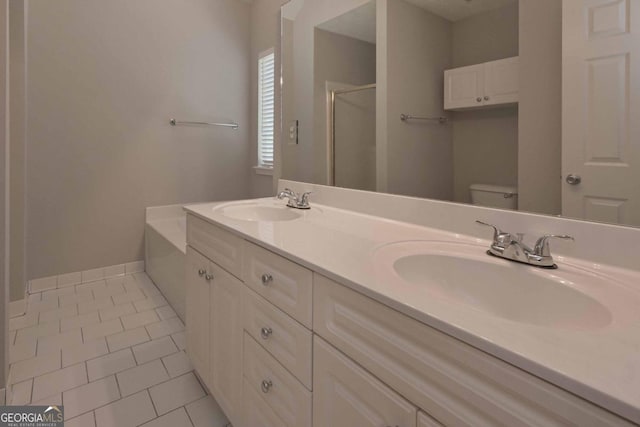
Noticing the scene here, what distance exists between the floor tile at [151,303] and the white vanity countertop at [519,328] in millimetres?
1677

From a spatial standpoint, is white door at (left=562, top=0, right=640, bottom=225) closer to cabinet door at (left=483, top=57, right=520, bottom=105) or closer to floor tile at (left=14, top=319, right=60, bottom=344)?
cabinet door at (left=483, top=57, right=520, bottom=105)

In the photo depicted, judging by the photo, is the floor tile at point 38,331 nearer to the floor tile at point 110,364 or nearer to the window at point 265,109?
the floor tile at point 110,364

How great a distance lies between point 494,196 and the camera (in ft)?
3.38

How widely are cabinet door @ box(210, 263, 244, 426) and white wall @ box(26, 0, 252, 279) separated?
194 cm

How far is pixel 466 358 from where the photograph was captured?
494 millimetres

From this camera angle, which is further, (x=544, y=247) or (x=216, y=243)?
(x=216, y=243)

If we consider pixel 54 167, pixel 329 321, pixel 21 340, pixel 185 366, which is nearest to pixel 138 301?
pixel 21 340

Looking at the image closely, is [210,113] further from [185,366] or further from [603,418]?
[603,418]

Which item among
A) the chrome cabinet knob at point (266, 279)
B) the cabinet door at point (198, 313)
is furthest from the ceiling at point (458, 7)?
the cabinet door at point (198, 313)

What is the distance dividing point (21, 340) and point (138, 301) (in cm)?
65

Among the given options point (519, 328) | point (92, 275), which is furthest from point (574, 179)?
point (92, 275)

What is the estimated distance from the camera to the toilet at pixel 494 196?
99 cm

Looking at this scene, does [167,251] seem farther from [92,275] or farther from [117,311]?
[92,275]

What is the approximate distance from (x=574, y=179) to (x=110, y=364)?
2056mm
